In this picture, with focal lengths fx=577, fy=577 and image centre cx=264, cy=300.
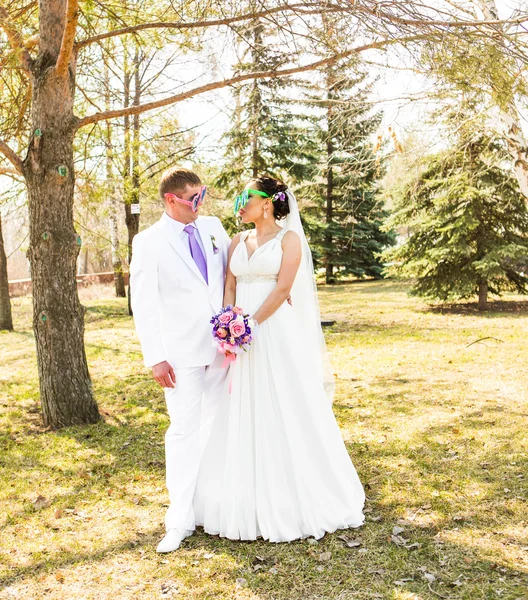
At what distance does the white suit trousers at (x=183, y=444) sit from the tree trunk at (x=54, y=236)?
8.23ft

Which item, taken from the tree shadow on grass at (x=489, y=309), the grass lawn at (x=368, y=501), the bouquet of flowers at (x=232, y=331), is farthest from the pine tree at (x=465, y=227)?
the bouquet of flowers at (x=232, y=331)

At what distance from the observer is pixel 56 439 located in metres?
5.55

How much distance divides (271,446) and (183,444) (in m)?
0.55

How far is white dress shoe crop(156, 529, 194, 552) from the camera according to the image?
3.47 meters

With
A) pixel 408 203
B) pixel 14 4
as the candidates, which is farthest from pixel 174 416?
pixel 408 203

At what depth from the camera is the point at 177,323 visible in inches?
143

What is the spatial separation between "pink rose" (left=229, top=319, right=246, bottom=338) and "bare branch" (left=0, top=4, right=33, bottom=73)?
3357 millimetres

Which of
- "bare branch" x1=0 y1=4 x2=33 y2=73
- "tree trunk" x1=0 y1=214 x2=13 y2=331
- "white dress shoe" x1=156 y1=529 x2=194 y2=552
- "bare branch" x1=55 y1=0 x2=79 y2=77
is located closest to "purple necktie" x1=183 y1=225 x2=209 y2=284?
"white dress shoe" x1=156 y1=529 x2=194 y2=552

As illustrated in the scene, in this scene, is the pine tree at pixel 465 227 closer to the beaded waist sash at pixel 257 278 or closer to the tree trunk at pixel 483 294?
the tree trunk at pixel 483 294

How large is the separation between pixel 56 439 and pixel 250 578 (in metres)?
3.09

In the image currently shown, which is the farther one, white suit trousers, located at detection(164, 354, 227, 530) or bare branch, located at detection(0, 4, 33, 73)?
bare branch, located at detection(0, 4, 33, 73)

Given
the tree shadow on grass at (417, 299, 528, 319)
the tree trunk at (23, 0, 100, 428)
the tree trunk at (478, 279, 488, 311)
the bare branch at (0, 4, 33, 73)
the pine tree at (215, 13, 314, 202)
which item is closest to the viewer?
the bare branch at (0, 4, 33, 73)

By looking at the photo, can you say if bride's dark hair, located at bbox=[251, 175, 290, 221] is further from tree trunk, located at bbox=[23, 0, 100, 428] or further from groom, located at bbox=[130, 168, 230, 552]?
tree trunk, located at bbox=[23, 0, 100, 428]

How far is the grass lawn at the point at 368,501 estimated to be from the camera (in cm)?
311
